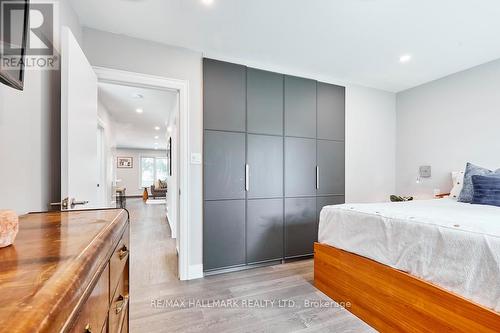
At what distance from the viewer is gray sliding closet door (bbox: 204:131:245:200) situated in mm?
2688

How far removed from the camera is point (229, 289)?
234cm

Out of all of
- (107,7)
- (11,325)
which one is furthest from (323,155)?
(11,325)

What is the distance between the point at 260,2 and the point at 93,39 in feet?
5.31


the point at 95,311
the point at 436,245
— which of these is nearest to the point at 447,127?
the point at 436,245

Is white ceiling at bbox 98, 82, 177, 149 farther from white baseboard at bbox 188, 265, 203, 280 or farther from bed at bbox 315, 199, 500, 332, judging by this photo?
bed at bbox 315, 199, 500, 332

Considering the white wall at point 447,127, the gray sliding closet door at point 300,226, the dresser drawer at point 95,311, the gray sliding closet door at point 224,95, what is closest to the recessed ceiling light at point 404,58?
the white wall at point 447,127

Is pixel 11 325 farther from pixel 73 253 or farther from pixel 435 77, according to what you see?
pixel 435 77

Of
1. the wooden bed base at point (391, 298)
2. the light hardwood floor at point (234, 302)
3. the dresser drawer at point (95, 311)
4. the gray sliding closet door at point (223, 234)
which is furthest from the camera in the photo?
the gray sliding closet door at point (223, 234)

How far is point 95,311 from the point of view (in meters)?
0.61

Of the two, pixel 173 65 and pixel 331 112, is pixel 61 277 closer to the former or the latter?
pixel 173 65

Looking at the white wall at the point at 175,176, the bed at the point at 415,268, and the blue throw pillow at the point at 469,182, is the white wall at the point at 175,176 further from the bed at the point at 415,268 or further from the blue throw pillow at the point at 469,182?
the blue throw pillow at the point at 469,182

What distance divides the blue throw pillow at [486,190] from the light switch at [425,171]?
1217mm

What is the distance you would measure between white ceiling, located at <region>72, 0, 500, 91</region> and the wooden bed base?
2.06 m

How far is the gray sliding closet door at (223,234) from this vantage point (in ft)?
8.75
